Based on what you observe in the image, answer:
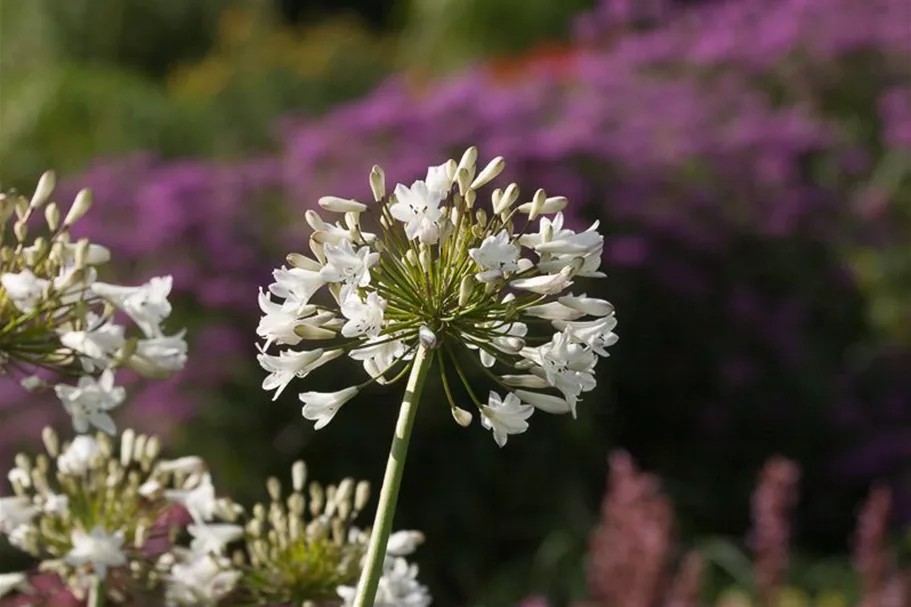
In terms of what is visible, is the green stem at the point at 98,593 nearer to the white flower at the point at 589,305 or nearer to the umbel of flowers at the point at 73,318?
the umbel of flowers at the point at 73,318

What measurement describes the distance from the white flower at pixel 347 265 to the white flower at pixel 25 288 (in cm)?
26

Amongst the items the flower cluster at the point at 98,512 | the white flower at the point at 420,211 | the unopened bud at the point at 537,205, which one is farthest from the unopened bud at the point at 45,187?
the unopened bud at the point at 537,205

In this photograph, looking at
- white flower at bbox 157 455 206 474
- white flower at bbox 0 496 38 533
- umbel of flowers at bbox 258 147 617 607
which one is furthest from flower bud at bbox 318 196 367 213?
white flower at bbox 0 496 38 533

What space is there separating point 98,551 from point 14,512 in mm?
102

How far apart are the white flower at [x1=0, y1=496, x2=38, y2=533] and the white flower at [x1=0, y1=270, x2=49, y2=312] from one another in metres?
0.27

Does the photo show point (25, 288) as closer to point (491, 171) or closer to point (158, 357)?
point (158, 357)

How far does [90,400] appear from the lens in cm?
138

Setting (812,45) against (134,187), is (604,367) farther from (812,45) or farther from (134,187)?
(812,45)

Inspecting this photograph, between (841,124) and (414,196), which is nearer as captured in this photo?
(414,196)

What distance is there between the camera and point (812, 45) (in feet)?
31.8

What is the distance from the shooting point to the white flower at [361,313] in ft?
3.94

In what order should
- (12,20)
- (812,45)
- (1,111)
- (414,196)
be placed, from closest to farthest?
(414,196) < (812,45) < (1,111) < (12,20)

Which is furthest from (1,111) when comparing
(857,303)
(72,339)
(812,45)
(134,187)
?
(72,339)

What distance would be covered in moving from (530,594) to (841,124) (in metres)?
5.01
